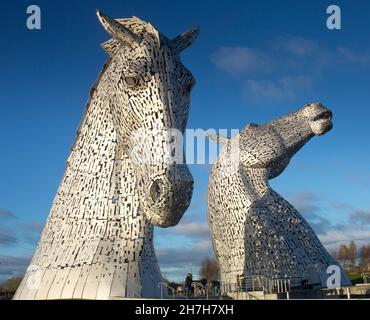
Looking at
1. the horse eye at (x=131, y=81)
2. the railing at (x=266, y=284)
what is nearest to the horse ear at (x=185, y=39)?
the horse eye at (x=131, y=81)

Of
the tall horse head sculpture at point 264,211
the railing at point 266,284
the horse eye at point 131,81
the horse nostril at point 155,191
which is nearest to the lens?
the horse nostril at point 155,191


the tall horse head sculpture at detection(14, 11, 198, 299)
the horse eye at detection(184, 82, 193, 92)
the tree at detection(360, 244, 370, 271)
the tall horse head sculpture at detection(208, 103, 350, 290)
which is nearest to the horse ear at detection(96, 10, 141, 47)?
the tall horse head sculpture at detection(14, 11, 198, 299)

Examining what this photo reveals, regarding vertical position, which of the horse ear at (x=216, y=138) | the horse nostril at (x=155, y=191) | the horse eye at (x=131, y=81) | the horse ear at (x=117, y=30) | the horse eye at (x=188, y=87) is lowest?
the horse nostril at (x=155, y=191)

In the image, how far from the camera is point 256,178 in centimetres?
1645

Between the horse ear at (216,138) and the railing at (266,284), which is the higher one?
the horse ear at (216,138)

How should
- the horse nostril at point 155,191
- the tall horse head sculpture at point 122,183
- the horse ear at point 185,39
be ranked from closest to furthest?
the horse nostril at point 155,191 → the tall horse head sculpture at point 122,183 → the horse ear at point 185,39

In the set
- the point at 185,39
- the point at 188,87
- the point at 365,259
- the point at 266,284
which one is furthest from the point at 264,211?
the point at 365,259

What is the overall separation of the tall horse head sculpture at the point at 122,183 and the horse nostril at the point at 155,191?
0.01 m

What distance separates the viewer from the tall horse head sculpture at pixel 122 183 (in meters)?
5.77

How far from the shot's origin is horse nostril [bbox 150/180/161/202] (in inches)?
220

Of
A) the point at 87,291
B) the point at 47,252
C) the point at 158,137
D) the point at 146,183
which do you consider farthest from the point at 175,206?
the point at 47,252

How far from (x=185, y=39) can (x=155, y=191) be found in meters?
2.53

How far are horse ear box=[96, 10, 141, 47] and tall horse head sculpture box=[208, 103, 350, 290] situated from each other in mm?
10341

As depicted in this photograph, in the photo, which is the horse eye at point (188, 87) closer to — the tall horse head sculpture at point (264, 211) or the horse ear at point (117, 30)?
the horse ear at point (117, 30)
